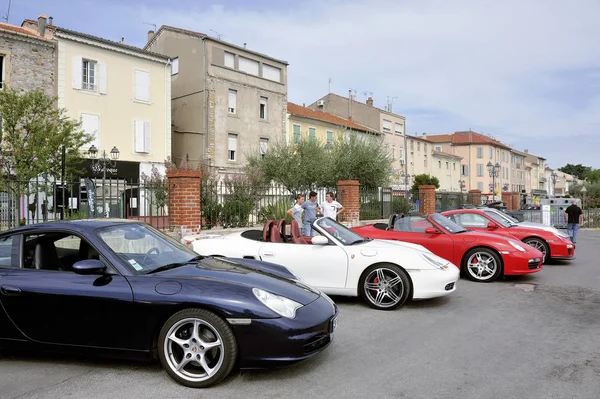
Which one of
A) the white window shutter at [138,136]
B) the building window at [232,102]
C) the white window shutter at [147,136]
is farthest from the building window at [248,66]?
the white window shutter at [138,136]

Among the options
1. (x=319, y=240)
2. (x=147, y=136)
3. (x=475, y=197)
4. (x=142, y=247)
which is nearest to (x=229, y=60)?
(x=147, y=136)

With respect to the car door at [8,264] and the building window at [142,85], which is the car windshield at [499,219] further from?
the building window at [142,85]

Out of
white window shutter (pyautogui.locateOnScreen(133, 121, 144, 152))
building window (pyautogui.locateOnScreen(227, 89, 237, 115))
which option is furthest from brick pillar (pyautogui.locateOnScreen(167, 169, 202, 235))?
building window (pyautogui.locateOnScreen(227, 89, 237, 115))

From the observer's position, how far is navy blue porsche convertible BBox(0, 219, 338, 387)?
12.0ft

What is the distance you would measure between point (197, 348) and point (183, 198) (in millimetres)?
7652

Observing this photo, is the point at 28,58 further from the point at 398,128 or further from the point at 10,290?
the point at 398,128

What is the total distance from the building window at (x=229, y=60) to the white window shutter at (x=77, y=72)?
10.5m

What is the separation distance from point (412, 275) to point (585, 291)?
3.56 meters

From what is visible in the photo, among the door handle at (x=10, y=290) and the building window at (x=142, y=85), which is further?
the building window at (x=142, y=85)

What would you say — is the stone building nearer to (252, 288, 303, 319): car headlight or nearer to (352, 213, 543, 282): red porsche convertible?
(352, 213, 543, 282): red porsche convertible

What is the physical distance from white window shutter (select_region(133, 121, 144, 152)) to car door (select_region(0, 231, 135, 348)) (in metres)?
25.9

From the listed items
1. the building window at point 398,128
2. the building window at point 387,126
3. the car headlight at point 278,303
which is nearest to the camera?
the car headlight at point 278,303

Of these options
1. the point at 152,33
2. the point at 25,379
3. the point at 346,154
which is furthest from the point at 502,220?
the point at 152,33

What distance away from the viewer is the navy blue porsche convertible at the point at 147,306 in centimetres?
367
